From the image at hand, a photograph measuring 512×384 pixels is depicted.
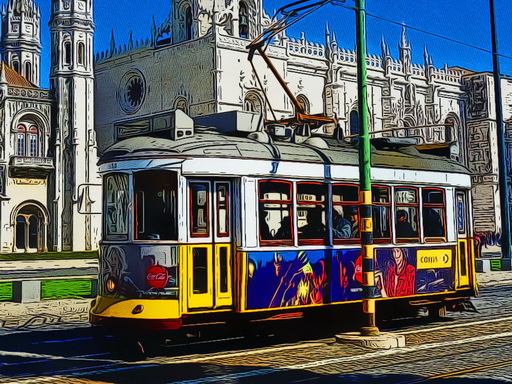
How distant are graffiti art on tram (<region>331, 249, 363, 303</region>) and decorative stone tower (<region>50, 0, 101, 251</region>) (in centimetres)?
3742

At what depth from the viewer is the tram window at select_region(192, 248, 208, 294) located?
10031 millimetres

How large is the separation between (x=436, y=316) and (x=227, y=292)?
5.75 meters

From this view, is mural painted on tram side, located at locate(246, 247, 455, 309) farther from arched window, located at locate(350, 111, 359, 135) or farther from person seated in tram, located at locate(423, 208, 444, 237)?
arched window, located at locate(350, 111, 359, 135)

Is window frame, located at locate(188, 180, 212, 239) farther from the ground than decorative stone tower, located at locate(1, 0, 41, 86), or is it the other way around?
decorative stone tower, located at locate(1, 0, 41, 86)

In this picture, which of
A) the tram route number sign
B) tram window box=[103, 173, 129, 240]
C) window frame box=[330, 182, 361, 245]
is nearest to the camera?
the tram route number sign

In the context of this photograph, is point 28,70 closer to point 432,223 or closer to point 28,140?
point 28,140

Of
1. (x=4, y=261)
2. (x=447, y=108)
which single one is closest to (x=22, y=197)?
(x=4, y=261)

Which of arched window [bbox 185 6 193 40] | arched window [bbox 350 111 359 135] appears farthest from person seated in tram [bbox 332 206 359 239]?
arched window [bbox 350 111 359 135]

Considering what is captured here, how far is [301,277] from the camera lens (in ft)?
36.3

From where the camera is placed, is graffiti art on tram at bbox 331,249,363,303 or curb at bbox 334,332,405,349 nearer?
curb at bbox 334,332,405,349

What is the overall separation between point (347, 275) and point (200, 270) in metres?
2.79

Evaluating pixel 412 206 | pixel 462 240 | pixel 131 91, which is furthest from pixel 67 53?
pixel 412 206

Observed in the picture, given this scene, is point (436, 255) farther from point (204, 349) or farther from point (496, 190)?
point (496, 190)

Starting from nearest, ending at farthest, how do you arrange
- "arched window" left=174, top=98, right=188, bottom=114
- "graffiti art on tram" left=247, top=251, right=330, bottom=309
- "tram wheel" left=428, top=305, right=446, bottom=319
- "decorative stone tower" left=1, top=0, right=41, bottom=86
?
"graffiti art on tram" left=247, top=251, right=330, bottom=309, "tram wheel" left=428, top=305, right=446, bottom=319, "arched window" left=174, top=98, right=188, bottom=114, "decorative stone tower" left=1, top=0, right=41, bottom=86
